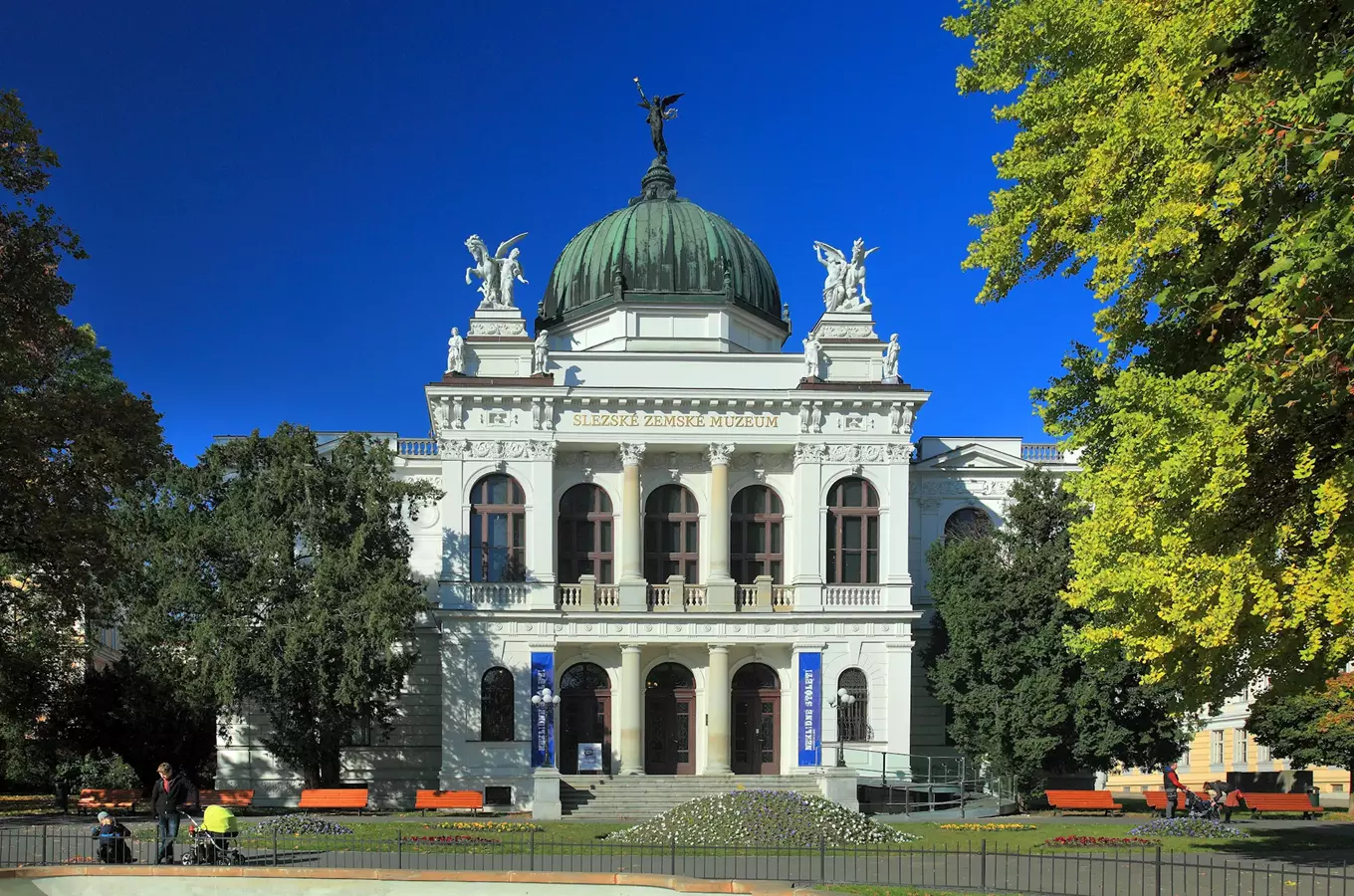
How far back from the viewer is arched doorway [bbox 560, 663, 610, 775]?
4594 cm

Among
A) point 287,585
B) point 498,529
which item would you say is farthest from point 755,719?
point 287,585

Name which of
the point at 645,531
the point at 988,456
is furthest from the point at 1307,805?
the point at 645,531

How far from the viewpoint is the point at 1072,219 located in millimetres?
21469

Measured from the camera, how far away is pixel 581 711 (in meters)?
46.2

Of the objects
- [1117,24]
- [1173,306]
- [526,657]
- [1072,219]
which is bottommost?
[526,657]

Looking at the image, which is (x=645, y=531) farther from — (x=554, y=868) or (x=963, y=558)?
(x=554, y=868)

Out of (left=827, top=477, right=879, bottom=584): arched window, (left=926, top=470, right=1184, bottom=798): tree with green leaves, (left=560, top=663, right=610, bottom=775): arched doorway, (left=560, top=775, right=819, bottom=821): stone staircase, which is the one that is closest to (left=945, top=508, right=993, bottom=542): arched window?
(left=827, top=477, right=879, bottom=584): arched window

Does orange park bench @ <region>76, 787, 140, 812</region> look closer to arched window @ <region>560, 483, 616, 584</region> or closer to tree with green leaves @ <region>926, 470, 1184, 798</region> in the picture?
arched window @ <region>560, 483, 616, 584</region>

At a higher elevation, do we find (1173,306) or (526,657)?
(1173,306)

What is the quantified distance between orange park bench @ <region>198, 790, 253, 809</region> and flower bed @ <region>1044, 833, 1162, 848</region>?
23320 mm

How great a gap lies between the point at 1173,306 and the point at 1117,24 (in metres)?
4.24

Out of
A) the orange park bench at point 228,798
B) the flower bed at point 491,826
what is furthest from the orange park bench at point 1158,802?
the orange park bench at point 228,798

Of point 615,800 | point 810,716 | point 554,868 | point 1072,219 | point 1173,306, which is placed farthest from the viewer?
point 810,716

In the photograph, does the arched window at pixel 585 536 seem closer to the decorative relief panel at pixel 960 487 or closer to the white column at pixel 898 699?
the white column at pixel 898 699
